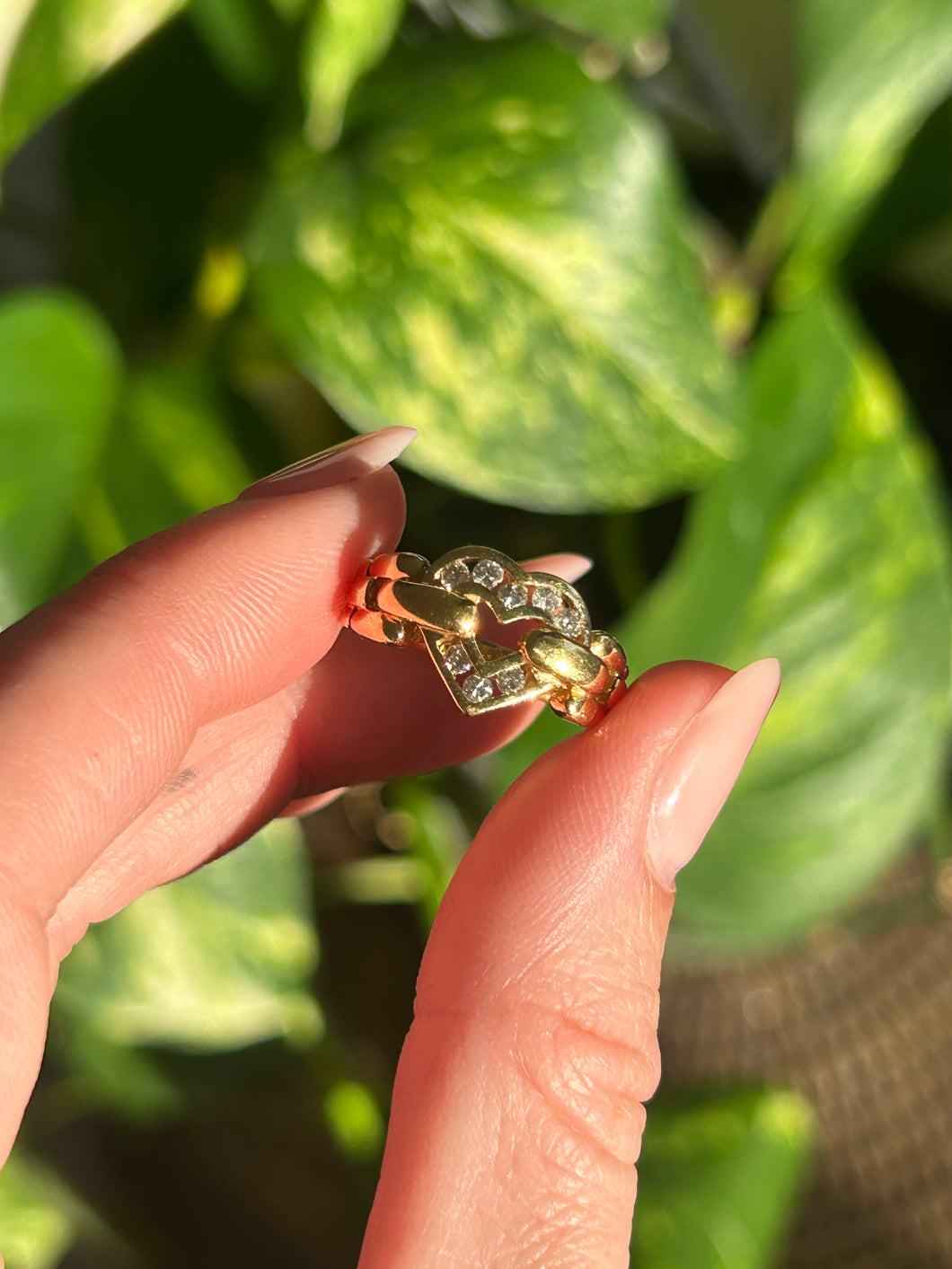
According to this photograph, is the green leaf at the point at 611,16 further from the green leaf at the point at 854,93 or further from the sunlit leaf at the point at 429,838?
the sunlit leaf at the point at 429,838

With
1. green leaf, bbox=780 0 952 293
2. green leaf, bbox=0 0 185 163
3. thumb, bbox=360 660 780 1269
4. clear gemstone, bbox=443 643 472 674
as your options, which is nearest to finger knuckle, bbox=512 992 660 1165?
thumb, bbox=360 660 780 1269

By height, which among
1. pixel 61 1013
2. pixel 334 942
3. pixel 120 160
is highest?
pixel 120 160

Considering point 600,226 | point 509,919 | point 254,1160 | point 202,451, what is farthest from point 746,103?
point 254,1160

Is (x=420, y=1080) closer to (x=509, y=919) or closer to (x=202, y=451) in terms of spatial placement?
(x=509, y=919)

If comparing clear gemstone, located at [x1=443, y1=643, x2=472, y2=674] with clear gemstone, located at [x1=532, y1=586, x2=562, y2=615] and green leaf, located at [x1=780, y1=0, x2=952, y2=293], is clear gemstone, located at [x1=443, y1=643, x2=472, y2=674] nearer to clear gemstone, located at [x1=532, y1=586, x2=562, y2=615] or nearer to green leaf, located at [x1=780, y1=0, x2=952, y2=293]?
clear gemstone, located at [x1=532, y1=586, x2=562, y2=615]

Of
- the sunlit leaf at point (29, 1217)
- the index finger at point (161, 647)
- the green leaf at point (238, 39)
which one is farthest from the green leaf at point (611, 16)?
the sunlit leaf at point (29, 1217)

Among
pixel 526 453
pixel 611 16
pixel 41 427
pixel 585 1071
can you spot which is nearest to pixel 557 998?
pixel 585 1071

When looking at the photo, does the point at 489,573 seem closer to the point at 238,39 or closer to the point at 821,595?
the point at 821,595
